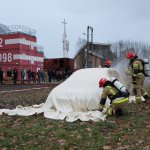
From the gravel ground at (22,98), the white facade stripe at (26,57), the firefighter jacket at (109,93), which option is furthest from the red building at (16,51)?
the firefighter jacket at (109,93)

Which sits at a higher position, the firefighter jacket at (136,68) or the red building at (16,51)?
the red building at (16,51)

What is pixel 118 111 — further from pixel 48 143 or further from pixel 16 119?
pixel 48 143

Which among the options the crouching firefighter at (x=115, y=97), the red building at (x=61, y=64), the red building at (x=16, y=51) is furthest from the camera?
the red building at (x=61, y=64)

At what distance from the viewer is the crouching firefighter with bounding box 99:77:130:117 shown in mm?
10562

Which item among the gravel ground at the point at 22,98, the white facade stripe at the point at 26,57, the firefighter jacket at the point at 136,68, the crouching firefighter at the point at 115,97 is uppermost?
the white facade stripe at the point at 26,57

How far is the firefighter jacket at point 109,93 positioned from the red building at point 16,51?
37095 mm

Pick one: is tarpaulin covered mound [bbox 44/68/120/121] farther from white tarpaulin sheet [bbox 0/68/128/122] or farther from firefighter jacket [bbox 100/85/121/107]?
firefighter jacket [bbox 100/85/121/107]

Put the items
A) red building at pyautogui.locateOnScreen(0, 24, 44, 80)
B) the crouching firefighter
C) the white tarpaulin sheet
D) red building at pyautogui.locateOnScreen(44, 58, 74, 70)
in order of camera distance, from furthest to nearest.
Answer: red building at pyautogui.locateOnScreen(44, 58, 74, 70), red building at pyautogui.locateOnScreen(0, 24, 44, 80), the white tarpaulin sheet, the crouching firefighter

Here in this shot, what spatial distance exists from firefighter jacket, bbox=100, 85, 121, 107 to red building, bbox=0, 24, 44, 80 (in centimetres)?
3709

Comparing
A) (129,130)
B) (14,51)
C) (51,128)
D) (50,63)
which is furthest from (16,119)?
(50,63)

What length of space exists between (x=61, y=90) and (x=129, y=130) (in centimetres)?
364

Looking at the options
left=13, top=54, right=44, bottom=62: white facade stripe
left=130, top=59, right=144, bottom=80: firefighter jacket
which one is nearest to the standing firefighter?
left=130, top=59, right=144, bottom=80: firefighter jacket

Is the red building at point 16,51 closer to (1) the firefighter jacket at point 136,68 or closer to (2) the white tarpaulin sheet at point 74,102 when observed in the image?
(1) the firefighter jacket at point 136,68

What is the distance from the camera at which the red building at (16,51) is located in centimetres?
4772
